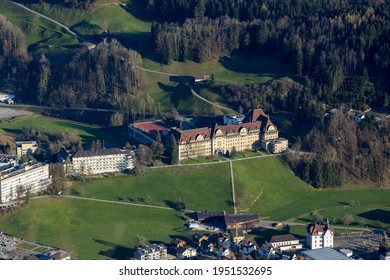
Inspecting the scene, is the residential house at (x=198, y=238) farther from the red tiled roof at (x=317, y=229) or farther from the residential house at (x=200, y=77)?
the residential house at (x=200, y=77)

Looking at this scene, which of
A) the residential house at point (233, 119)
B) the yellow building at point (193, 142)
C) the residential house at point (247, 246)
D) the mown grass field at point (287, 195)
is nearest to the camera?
the residential house at point (247, 246)

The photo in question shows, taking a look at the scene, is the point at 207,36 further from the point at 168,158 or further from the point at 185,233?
the point at 185,233

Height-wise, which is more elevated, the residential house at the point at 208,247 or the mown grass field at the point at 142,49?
the mown grass field at the point at 142,49

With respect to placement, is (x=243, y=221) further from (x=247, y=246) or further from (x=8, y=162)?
(x=8, y=162)

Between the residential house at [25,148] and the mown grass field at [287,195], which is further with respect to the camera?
the residential house at [25,148]

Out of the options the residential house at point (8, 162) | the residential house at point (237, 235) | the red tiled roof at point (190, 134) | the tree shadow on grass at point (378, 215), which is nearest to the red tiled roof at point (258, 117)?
the red tiled roof at point (190, 134)

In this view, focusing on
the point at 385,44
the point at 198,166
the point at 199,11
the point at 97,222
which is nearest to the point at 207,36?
the point at 199,11

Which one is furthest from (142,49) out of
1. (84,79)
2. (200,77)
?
(200,77)

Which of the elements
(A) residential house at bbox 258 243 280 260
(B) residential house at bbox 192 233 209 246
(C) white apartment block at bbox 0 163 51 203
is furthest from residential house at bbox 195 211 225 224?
(C) white apartment block at bbox 0 163 51 203

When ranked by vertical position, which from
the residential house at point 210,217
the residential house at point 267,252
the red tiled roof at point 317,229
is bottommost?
the residential house at point 267,252
